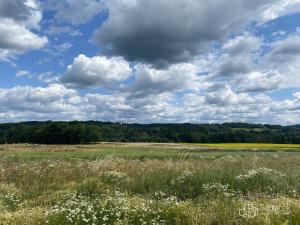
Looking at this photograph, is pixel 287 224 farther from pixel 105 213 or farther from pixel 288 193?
pixel 288 193

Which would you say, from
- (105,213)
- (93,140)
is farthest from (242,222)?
(93,140)

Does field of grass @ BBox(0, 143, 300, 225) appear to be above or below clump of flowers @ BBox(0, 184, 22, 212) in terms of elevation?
above

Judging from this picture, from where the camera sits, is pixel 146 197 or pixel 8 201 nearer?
pixel 8 201

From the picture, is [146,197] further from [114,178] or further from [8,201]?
[114,178]

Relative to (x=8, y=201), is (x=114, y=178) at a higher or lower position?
higher

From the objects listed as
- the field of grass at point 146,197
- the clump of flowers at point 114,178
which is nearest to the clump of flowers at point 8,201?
the field of grass at point 146,197

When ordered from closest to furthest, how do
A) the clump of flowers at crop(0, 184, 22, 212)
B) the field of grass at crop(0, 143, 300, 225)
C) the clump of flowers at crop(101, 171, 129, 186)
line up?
the field of grass at crop(0, 143, 300, 225) < the clump of flowers at crop(0, 184, 22, 212) < the clump of flowers at crop(101, 171, 129, 186)

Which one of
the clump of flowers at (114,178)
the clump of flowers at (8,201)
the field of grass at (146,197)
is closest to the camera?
the field of grass at (146,197)

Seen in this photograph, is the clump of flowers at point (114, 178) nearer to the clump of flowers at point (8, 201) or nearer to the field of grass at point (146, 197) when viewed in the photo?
the field of grass at point (146, 197)

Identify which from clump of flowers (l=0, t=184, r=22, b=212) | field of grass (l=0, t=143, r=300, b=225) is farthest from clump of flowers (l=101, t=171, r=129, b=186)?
clump of flowers (l=0, t=184, r=22, b=212)

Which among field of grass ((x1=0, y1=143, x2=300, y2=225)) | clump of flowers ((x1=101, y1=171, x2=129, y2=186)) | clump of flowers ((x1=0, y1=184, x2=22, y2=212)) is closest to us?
field of grass ((x1=0, y1=143, x2=300, y2=225))

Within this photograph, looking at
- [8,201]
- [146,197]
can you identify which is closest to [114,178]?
[146,197]

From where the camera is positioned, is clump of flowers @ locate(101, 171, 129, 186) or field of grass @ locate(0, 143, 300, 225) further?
clump of flowers @ locate(101, 171, 129, 186)

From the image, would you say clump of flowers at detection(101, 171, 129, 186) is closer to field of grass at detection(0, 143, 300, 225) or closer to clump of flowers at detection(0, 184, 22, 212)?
field of grass at detection(0, 143, 300, 225)
